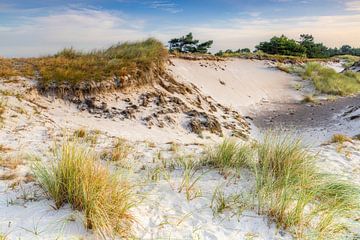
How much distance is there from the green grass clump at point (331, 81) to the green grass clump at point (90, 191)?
50.7ft

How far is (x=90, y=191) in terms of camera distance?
3.31 metres

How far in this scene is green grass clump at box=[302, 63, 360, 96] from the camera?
55.9 feet

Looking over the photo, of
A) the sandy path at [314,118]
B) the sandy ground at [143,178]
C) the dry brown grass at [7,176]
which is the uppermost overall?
the dry brown grass at [7,176]

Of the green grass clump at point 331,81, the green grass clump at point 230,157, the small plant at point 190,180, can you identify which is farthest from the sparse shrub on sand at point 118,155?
the green grass clump at point 331,81

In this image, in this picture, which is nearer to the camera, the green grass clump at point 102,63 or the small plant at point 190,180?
the small plant at point 190,180

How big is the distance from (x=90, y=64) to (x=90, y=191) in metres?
7.76

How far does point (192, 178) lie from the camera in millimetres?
4652

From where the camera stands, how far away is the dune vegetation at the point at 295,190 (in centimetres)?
357

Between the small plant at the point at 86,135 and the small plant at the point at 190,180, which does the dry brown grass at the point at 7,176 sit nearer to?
the small plant at the point at 86,135

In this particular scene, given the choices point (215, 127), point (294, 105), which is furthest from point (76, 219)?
point (294, 105)

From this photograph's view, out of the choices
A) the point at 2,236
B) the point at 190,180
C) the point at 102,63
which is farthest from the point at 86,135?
the point at 102,63

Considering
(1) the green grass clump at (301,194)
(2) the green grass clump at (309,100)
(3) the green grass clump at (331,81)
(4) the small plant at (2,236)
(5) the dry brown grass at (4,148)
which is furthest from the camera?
(3) the green grass clump at (331,81)

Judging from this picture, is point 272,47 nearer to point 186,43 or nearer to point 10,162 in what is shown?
point 186,43

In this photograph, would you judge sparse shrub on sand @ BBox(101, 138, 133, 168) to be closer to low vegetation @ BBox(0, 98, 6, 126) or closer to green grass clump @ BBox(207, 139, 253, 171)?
green grass clump @ BBox(207, 139, 253, 171)
